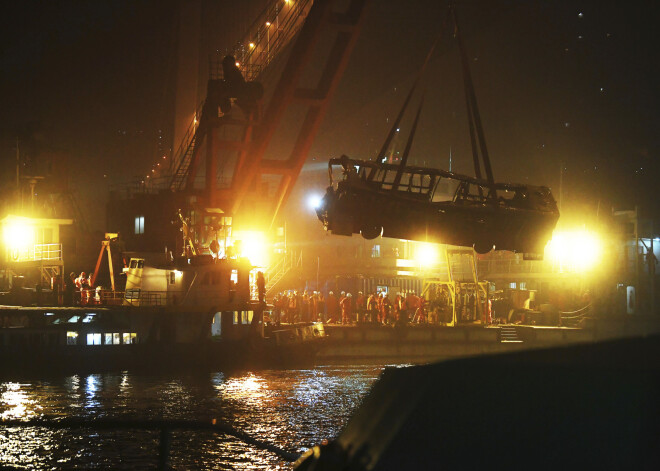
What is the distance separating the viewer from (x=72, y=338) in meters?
30.2

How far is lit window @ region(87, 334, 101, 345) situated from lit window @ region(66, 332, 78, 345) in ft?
1.64

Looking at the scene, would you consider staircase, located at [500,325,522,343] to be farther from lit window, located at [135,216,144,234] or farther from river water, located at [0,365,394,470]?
lit window, located at [135,216,144,234]

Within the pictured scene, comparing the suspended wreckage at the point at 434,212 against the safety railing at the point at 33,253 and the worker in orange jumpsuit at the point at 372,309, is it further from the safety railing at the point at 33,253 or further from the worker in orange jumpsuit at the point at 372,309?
the safety railing at the point at 33,253

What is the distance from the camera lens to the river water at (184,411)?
53.4 feet

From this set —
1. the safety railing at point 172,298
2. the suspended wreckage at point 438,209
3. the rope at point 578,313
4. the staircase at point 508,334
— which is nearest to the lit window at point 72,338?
the safety railing at point 172,298

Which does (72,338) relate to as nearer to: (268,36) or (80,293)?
(80,293)

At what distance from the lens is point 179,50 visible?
5059 cm

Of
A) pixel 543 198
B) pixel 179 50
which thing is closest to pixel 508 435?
pixel 543 198

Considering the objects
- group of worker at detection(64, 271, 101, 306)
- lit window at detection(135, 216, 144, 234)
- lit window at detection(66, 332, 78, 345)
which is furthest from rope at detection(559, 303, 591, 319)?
lit window at detection(135, 216, 144, 234)

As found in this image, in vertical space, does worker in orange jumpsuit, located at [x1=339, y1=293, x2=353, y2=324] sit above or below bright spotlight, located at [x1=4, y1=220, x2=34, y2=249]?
below

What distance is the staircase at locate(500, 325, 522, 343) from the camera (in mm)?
35906

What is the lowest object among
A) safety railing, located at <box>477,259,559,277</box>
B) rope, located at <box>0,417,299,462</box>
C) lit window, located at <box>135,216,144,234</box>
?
rope, located at <box>0,417,299,462</box>

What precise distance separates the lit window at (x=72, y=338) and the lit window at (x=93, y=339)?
1.64ft

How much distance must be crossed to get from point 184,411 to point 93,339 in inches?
400
